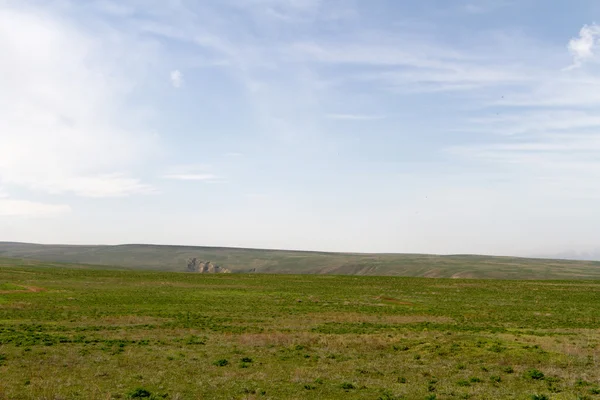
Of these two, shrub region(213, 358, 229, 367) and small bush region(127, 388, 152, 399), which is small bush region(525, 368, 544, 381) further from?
small bush region(127, 388, 152, 399)

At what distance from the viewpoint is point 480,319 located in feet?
162

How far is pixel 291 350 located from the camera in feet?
101

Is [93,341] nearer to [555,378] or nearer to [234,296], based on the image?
[555,378]

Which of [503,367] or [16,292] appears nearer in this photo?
[503,367]

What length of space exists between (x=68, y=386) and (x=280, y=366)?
36.3 feet

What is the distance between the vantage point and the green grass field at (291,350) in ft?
69.7

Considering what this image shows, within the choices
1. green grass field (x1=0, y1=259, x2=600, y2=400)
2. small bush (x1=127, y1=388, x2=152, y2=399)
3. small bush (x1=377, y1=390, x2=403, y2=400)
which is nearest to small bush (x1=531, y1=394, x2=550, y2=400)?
green grass field (x1=0, y1=259, x2=600, y2=400)

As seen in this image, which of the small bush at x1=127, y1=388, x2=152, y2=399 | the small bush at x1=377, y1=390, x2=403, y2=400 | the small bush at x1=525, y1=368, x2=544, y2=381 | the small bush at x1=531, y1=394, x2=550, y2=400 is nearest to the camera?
the small bush at x1=127, y1=388, x2=152, y2=399

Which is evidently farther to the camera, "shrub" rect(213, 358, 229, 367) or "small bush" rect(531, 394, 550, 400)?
"shrub" rect(213, 358, 229, 367)

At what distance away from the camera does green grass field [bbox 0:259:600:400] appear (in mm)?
21250

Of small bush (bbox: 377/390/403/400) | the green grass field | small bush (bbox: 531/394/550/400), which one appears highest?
small bush (bbox: 531/394/550/400)

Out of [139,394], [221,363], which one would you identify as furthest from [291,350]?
[139,394]

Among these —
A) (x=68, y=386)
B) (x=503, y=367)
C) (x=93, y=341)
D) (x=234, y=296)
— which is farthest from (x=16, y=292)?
(x=503, y=367)

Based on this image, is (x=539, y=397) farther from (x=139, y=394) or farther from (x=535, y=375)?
(x=139, y=394)
